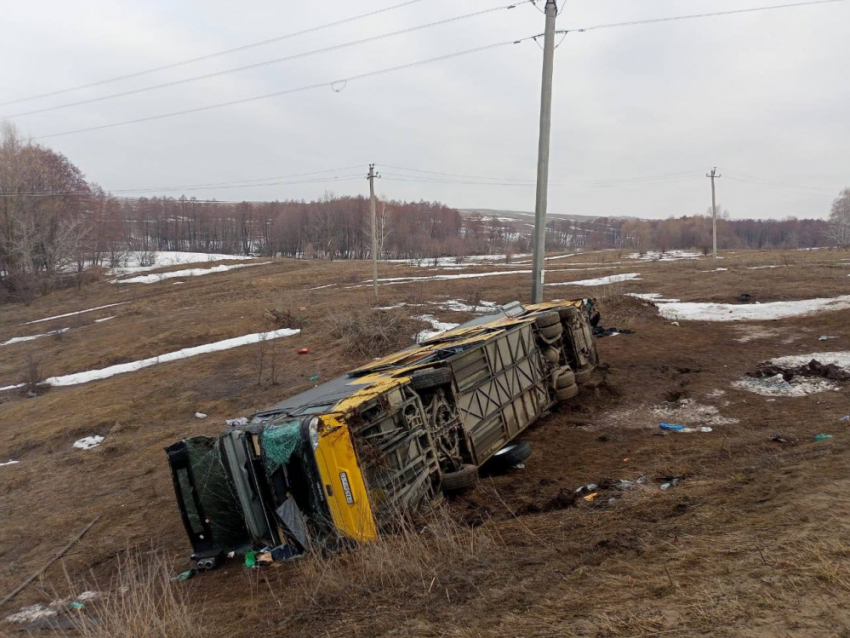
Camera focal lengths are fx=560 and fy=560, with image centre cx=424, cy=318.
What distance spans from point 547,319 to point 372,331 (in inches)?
307

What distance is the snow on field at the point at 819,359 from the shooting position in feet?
36.7

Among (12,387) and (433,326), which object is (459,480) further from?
(12,387)

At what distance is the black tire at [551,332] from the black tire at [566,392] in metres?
0.95

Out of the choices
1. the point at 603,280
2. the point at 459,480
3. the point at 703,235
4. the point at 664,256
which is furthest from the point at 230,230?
the point at 459,480

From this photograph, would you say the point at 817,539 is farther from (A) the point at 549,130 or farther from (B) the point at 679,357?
(A) the point at 549,130

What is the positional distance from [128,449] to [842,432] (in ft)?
42.2

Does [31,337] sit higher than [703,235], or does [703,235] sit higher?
[703,235]

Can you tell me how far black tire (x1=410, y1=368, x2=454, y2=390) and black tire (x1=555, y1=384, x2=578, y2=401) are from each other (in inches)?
146

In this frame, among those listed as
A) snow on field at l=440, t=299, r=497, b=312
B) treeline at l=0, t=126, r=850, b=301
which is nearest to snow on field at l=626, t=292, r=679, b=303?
snow on field at l=440, t=299, r=497, b=312

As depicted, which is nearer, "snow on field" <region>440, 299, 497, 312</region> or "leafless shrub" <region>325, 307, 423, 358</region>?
"leafless shrub" <region>325, 307, 423, 358</region>

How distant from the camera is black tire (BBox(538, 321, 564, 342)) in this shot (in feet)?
33.9

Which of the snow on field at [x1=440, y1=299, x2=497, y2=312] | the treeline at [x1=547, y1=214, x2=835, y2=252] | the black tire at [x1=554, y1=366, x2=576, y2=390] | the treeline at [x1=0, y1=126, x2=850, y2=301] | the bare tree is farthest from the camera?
the treeline at [x1=547, y1=214, x2=835, y2=252]

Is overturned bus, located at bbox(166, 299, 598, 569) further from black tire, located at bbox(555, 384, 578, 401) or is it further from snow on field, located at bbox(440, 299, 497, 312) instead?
snow on field, located at bbox(440, 299, 497, 312)

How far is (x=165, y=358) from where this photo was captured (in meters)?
20.2
